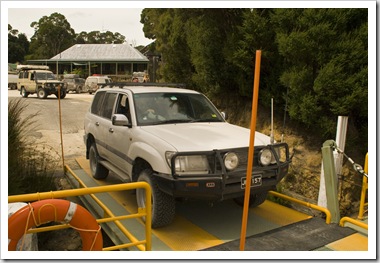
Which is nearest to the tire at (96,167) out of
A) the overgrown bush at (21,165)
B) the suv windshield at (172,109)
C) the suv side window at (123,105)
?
the overgrown bush at (21,165)

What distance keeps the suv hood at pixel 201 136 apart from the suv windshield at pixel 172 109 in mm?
211

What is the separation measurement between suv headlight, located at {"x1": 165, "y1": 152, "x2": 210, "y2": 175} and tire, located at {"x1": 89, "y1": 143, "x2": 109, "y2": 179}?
2808 mm

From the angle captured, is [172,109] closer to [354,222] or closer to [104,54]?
[354,222]

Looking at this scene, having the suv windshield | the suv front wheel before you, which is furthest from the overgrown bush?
the suv front wheel

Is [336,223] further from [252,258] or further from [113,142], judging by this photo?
[113,142]

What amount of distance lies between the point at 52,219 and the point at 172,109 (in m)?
2.71

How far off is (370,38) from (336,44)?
127 centimetres

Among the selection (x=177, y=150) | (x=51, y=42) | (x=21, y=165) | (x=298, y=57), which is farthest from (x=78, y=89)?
(x=177, y=150)

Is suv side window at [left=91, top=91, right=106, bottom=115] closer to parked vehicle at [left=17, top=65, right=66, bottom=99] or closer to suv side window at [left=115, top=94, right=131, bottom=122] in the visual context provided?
suv side window at [left=115, top=94, right=131, bottom=122]

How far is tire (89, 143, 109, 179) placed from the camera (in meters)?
6.30

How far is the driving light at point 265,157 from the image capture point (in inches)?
167

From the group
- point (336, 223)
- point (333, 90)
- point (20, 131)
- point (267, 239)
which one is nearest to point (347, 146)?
point (333, 90)

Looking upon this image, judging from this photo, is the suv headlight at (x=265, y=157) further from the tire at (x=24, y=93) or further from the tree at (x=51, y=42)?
the tree at (x=51, y=42)

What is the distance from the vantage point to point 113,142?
538 centimetres
